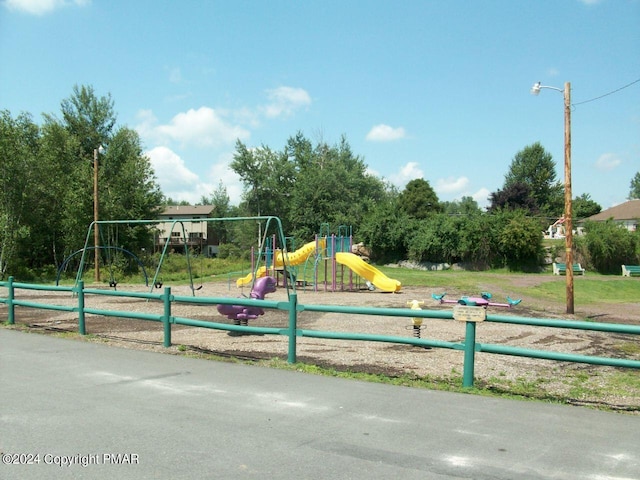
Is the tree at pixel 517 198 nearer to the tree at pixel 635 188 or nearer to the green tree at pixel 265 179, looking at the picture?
the green tree at pixel 265 179

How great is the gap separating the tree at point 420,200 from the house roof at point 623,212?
58.2 feet

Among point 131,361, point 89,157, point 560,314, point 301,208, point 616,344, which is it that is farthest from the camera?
point 301,208

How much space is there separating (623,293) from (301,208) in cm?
3388

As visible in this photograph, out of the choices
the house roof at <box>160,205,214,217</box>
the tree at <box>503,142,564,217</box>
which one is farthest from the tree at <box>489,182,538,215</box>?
the house roof at <box>160,205,214,217</box>

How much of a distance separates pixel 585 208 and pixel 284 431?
277ft

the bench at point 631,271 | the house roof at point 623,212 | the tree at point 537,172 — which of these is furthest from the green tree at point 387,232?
the tree at point 537,172

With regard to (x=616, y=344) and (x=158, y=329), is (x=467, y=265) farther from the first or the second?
(x=158, y=329)

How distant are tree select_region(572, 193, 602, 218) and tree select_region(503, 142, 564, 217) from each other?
400 centimetres

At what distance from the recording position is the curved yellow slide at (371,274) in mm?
25844

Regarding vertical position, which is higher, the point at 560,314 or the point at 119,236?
the point at 119,236

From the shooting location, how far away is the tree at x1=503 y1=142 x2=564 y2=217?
86.0 metres

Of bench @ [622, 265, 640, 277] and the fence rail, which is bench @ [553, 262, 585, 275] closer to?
bench @ [622, 265, 640, 277]

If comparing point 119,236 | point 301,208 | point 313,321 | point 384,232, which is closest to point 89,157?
point 119,236

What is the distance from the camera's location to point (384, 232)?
46.2 metres
